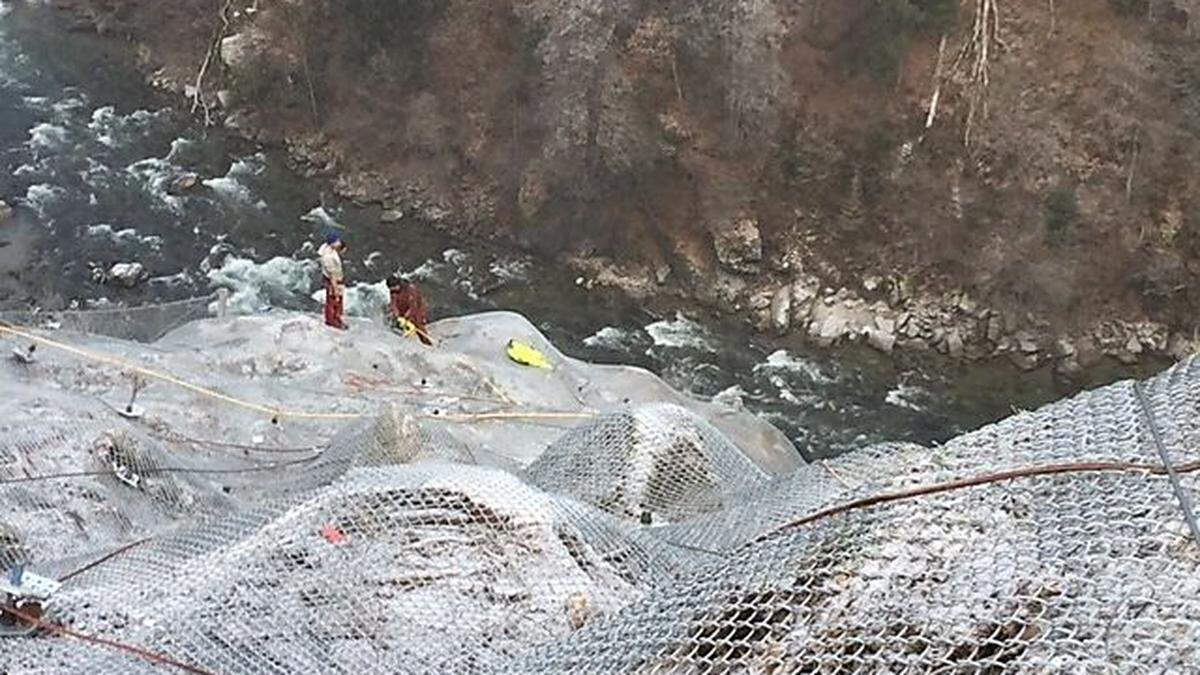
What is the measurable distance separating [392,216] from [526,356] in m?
9.33

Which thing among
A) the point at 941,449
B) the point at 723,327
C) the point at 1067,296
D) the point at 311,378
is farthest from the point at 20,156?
the point at 941,449

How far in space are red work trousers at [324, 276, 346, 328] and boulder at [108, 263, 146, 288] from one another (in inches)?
245

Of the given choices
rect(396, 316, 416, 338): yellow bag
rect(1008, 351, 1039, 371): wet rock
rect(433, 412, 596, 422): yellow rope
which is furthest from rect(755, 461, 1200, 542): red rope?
rect(1008, 351, 1039, 371): wet rock

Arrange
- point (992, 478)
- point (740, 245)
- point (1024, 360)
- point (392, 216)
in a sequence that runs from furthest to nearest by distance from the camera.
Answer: point (392, 216) < point (740, 245) < point (1024, 360) < point (992, 478)

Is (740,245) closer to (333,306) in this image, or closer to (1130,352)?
(1130,352)

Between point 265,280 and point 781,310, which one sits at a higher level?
point 781,310

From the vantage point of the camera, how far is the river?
1450 cm

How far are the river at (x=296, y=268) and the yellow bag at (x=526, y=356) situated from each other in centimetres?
474

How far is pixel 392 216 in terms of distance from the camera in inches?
705

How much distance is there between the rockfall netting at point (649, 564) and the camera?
2.61m

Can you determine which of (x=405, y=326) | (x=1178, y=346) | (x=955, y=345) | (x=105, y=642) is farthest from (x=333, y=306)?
(x=1178, y=346)

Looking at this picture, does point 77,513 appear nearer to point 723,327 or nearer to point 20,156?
point 723,327

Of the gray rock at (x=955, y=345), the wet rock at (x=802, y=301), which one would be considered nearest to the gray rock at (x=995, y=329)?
the gray rock at (x=955, y=345)

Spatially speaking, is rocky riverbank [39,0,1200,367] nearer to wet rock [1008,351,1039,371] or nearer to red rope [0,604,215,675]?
wet rock [1008,351,1039,371]
